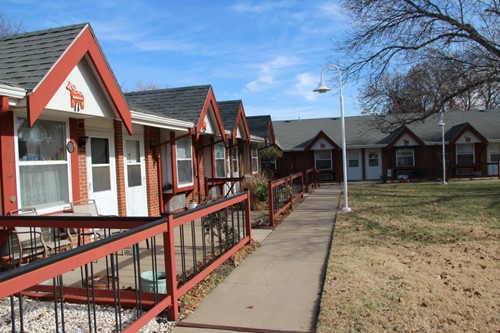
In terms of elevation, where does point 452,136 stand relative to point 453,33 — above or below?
below

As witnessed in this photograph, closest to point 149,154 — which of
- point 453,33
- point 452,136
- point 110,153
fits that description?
point 110,153

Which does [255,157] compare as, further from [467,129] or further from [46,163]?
[46,163]

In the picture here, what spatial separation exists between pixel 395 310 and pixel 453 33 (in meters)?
15.4

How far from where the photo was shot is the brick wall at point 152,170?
34.4 ft

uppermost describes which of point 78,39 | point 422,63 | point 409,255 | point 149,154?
point 422,63

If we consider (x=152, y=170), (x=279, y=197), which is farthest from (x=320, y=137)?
(x=152, y=170)

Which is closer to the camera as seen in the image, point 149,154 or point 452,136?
point 149,154

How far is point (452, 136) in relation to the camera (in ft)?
91.5

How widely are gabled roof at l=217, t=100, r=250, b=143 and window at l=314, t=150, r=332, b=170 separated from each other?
528 inches

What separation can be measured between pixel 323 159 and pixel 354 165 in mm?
2313

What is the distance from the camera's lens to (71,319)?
4.22m

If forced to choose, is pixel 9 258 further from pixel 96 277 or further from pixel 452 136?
pixel 452 136

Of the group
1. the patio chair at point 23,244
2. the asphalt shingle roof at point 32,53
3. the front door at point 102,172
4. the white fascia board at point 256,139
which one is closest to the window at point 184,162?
the front door at point 102,172

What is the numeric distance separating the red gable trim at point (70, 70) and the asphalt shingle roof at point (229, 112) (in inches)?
295
